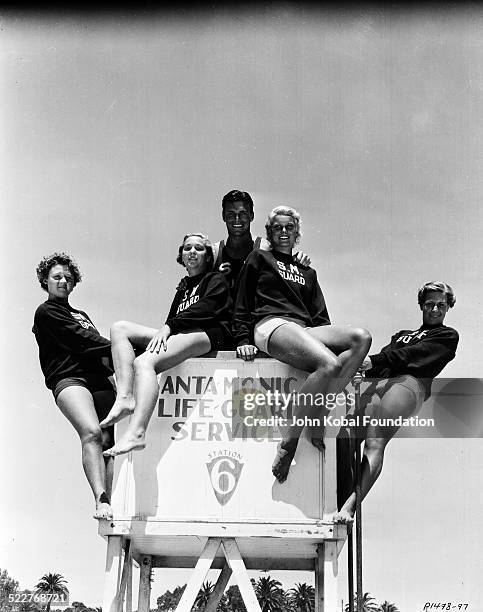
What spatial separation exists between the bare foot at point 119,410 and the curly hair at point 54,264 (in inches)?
76.7

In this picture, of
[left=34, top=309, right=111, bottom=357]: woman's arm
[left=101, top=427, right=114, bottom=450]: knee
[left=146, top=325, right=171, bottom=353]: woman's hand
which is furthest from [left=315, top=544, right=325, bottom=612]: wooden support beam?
[left=34, top=309, right=111, bottom=357]: woman's arm

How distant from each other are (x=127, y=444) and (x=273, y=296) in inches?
82.9

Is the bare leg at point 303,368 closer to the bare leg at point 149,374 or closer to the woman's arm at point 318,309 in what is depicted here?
the woman's arm at point 318,309

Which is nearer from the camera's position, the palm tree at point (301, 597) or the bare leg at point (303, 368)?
the bare leg at point (303, 368)

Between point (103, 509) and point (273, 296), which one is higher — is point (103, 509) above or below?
below

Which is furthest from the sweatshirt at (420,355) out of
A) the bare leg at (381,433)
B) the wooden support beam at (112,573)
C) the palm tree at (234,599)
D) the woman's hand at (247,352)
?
the palm tree at (234,599)

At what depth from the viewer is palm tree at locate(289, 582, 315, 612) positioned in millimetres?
55888

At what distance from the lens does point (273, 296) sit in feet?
28.4

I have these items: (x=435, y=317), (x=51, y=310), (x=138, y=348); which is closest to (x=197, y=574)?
(x=138, y=348)

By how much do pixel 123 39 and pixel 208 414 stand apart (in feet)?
15.0

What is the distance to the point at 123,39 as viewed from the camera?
9.91 metres

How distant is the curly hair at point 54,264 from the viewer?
31.2 feet

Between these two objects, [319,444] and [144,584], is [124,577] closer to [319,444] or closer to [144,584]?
[144,584]

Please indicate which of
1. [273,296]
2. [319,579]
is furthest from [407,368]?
[319,579]
